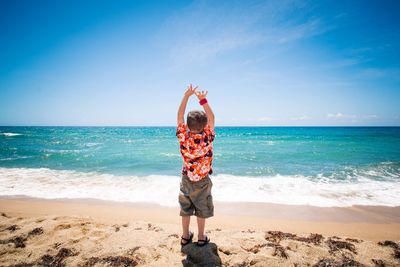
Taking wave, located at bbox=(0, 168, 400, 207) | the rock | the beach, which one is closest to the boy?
the rock

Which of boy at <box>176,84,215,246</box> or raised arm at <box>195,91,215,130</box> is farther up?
raised arm at <box>195,91,215,130</box>

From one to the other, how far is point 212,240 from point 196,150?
5.25 ft

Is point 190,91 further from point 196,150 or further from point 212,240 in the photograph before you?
point 212,240

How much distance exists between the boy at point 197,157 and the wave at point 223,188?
2991 millimetres

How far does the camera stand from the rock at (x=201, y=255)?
8.93ft

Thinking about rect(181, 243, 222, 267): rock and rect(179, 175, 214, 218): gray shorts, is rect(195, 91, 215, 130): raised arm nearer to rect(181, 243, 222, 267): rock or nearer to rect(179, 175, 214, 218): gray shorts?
rect(179, 175, 214, 218): gray shorts

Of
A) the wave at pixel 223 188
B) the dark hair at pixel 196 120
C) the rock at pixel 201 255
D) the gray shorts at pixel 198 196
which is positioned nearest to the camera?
the dark hair at pixel 196 120

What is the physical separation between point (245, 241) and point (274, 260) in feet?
1.95

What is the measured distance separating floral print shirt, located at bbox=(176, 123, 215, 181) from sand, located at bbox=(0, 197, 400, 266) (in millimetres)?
1154

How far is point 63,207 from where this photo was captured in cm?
538

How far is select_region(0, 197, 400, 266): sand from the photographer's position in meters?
2.80

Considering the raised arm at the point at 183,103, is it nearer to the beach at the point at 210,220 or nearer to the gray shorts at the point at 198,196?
the gray shorts at the point at 198,196

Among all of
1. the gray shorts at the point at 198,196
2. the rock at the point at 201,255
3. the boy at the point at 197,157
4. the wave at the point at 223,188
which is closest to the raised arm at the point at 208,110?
the boy at the point at 197,157

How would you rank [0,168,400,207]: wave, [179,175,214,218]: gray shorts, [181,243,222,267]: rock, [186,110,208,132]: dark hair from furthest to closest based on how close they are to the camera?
[0,168,400,207]: wave, [179,175,214,218]: gray shorts, [181,243,222,267]: rock, [186,110,208,132]: dark hair
